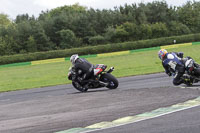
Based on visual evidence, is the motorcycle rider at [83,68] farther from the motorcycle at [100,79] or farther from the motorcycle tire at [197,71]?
the motorcycle tire at [197,71]

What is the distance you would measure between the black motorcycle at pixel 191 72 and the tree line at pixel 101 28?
58.9m

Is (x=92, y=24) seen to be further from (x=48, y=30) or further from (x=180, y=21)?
(x=180, y=21)

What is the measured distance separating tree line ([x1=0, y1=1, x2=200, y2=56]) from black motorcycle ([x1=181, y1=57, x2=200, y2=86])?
58860 mm

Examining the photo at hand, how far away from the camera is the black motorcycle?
468 inches

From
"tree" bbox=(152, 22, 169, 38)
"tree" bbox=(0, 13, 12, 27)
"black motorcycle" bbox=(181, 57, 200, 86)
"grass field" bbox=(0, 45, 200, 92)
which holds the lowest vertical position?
"grass field" bbox=(0, 45, 200, 92)

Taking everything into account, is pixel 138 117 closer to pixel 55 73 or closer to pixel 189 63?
pixel 189 63

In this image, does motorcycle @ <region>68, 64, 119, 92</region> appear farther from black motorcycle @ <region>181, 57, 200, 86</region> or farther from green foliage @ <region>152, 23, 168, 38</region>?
green foliage @ <region>152, 23, 168, 38</region>

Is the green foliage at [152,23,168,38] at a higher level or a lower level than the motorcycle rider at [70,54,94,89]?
higher

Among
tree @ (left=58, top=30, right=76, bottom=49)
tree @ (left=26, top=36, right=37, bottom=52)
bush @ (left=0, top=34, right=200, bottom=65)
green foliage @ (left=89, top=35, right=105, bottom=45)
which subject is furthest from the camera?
green foliage @ (left=89, top=35, right=105, bottom=45)

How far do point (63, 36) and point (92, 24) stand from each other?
27.6ft

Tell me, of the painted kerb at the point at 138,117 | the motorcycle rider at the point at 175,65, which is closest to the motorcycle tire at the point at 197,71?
the motorcycle rider at the point at 175,65

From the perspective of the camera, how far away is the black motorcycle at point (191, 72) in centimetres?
1188

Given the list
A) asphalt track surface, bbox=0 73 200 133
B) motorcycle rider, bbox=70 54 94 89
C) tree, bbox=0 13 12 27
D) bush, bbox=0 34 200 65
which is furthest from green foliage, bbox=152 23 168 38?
asphalt track surface, bbox=0 73 200 133

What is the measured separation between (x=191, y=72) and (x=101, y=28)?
66.2 m
